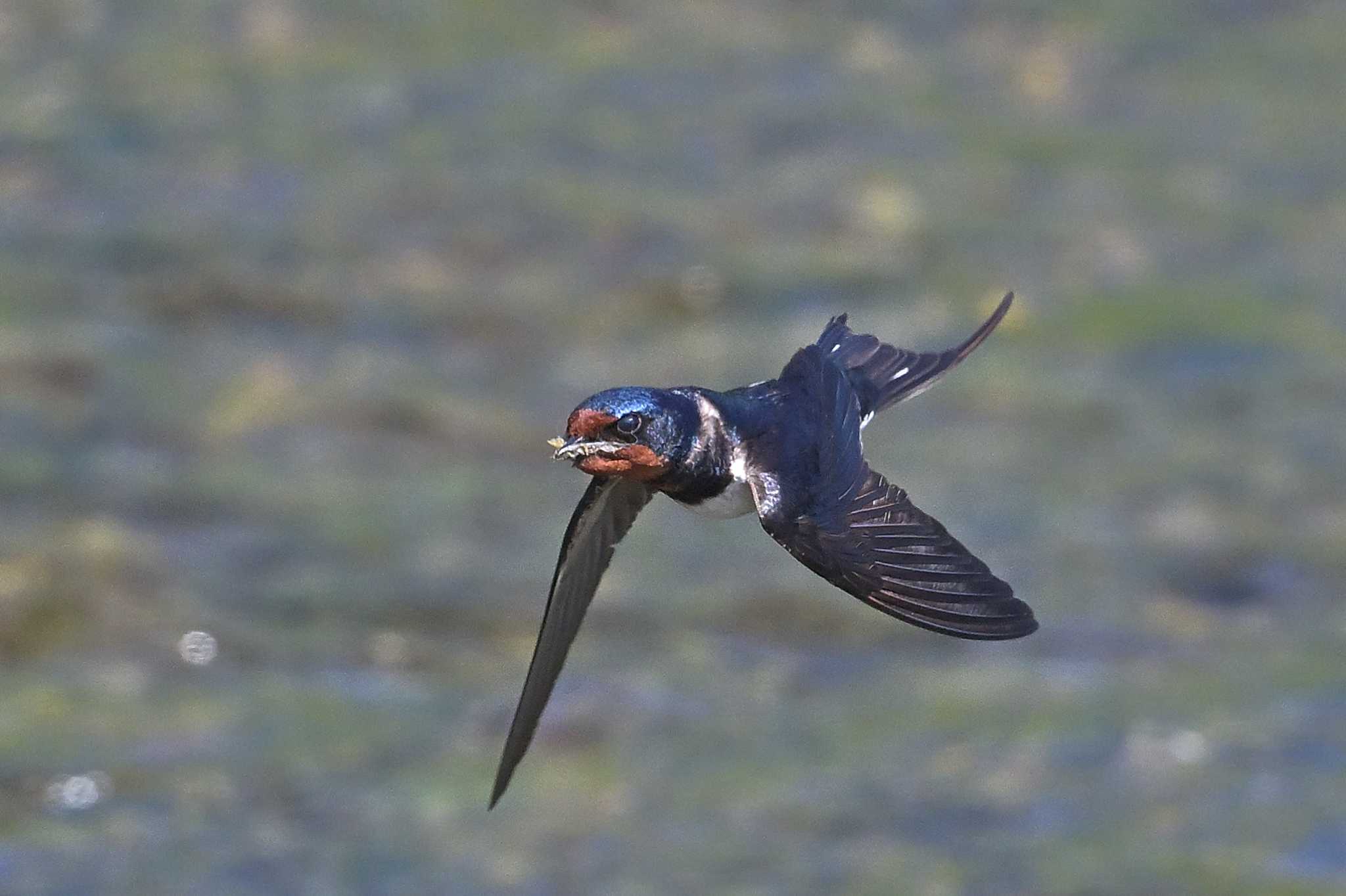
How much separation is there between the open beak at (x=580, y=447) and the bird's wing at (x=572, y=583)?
0.32 m

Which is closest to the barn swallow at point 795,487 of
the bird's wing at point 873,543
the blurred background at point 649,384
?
the bird's wing at point 873,543

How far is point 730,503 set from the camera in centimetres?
408

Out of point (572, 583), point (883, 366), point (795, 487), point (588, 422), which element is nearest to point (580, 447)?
point (588, 422)

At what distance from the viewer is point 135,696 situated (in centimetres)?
779

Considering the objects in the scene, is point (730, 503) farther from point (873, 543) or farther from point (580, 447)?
point (873, 543)

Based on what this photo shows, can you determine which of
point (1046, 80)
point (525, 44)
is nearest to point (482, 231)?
point (525, 44)

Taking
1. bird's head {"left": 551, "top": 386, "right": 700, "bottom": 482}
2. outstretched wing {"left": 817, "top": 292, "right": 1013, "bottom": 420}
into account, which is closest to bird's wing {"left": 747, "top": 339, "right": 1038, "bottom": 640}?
bird's head {"left": 551, "top": 386, "right": 700, "bottom": 482}

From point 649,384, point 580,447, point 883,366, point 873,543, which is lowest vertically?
point 873,543

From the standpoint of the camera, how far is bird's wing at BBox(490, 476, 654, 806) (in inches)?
165

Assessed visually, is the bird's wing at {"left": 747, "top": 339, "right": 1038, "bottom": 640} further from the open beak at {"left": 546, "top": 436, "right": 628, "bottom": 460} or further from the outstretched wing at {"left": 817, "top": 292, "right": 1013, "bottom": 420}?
the outstretched wing at {"left": 817, "top": 292, "right": 1013, "bottom": 420}

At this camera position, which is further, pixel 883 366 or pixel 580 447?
pixel 883 366

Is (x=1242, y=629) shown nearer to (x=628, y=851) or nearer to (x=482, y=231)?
(x=628, y=851)

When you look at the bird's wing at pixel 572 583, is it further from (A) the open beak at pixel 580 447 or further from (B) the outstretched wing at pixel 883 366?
(B) the outstretched wing at pixel 883 366

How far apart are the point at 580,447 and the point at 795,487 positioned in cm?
35
